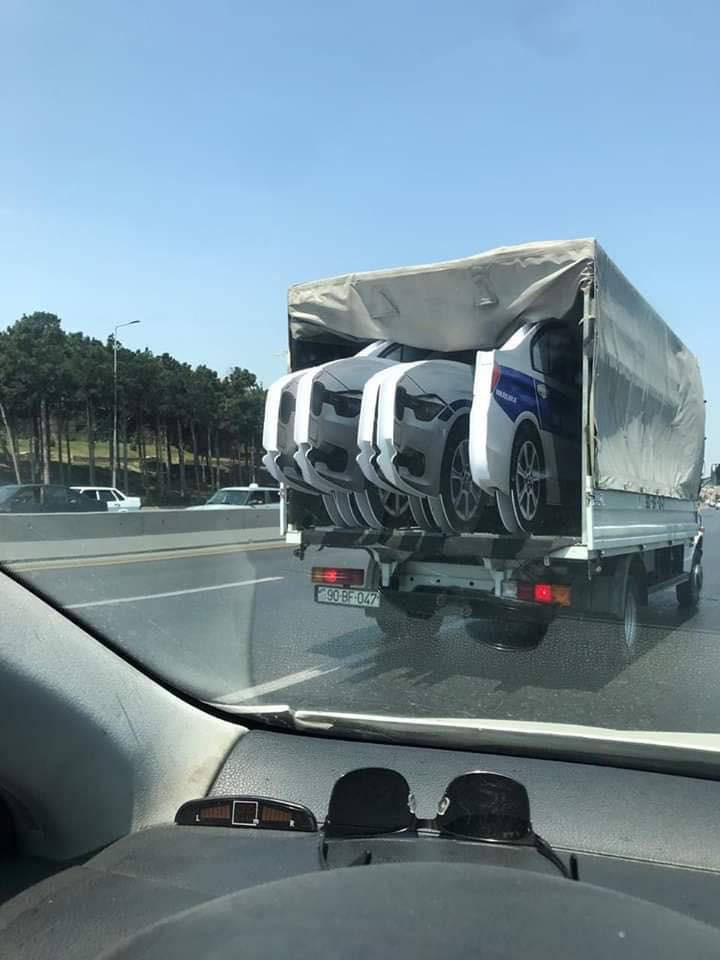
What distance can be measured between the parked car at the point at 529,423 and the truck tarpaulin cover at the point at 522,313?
27 cm

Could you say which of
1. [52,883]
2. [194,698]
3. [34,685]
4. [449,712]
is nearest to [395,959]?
[52,883]

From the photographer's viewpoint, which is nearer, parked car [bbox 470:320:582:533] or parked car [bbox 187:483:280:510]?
parked car [bbox 470:320:582:533]

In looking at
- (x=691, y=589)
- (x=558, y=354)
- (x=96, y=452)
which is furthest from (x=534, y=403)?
(x=691, y=589)

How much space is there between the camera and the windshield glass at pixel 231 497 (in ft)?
22.2

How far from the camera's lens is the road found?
3.94 metres

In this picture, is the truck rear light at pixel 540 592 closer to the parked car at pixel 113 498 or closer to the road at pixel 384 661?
the road at pixel 384 661

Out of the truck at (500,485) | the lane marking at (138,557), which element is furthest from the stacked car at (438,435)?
the lane marking at (138,557)

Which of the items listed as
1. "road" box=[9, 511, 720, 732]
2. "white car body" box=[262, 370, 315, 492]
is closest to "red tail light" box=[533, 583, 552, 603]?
"road" box=[9, 511, 720, 732]

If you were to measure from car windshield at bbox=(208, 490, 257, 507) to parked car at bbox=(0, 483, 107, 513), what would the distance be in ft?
7.87

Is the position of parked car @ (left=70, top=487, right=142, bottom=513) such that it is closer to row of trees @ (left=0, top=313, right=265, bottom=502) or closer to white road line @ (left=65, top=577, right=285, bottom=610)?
row of trees @ (left=0, top=313, right=265, bottom=502)

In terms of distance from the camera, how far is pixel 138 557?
6762 mm

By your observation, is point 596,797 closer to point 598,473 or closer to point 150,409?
point 150,409

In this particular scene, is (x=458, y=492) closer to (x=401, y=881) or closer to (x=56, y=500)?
(x=56, y=500)

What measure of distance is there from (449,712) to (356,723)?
65 centimetres
